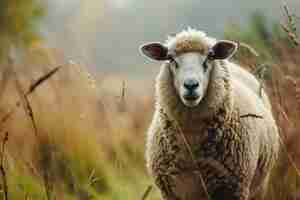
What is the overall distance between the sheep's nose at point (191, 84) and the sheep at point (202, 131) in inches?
8.0

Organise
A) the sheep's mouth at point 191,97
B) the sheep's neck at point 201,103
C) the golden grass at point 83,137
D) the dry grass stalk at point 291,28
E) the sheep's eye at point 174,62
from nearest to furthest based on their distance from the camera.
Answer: the dry grass stalk at point 291,28 < the sheep's mouth at point 191,97 < the golden grass at point 83,137 < the sheep's eye at point 174,62 < the sheep's neck at point 201,103

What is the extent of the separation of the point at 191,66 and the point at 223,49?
1.32 ft

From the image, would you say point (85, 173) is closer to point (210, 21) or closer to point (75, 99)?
point (75, 99)

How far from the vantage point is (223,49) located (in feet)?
14.3

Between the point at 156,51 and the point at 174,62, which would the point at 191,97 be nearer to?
A: the point at 174,62

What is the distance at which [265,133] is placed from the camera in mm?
4758

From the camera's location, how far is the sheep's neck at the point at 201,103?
A: 4.34m

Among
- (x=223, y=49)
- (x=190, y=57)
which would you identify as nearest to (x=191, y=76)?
(x=190, y=57)

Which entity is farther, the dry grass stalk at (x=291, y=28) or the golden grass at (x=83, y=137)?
the golden grass at (x=83, y=137)

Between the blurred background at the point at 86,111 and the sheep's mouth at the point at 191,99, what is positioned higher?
the sheep's mouth at the point at 191,99

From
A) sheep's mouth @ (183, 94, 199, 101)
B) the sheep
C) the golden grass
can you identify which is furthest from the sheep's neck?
sheep's mouth @ (183, 94, 199, 101)

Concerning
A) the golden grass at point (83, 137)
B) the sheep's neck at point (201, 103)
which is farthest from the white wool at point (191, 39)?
the golden grass at point (83, 137)

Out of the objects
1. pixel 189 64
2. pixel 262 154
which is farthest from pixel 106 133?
pixel 189 64

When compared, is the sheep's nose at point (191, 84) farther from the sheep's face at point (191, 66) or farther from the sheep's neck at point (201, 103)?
the sheep's neck at point (201, 103)
